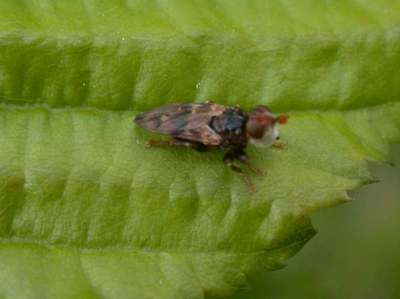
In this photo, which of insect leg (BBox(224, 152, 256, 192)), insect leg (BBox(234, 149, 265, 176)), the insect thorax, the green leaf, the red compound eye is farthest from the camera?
the insect thorax

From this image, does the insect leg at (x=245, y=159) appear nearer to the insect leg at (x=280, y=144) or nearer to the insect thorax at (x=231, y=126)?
the insect thorax at (x=231, y=126)

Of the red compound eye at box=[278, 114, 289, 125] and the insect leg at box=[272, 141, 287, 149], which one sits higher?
the red compound eye at box=[278, 114, 289, 125]

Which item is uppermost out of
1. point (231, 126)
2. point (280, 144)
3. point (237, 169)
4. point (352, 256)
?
point (280, 144)

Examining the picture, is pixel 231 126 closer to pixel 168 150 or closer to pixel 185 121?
pixel 185 121

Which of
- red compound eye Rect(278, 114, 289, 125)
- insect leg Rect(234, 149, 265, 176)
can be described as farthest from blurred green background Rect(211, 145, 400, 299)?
red compound eye Rect(278, 114, 289, 125)

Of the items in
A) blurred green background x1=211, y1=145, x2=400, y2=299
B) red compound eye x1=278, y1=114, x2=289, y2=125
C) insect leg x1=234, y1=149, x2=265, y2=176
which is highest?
red compound eye x1=278, y1=114, x2=289, y2=125

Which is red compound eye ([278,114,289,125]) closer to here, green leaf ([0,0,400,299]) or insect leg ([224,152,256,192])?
green leaf ([0,0,400,299])

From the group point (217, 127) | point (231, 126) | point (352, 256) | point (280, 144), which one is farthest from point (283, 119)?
point (352, 256)
